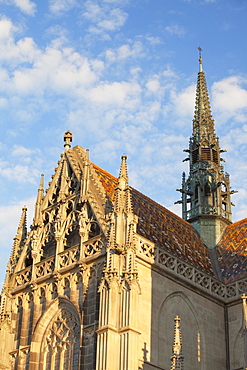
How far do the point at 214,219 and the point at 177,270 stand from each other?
8141 millimetres

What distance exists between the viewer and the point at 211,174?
3419 centimetres

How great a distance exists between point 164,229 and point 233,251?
3490mm

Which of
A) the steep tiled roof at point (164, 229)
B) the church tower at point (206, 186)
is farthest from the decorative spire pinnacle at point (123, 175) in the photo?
the church tower at point (206, 186)

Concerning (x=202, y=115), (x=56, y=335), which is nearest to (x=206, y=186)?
(x=202, y=115)

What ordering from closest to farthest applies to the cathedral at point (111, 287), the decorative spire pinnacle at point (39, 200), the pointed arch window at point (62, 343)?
the cathedral at point (111, 287), the pointed arch window at point (62, 343), the decorative spire pinnacle at point (39, 200)

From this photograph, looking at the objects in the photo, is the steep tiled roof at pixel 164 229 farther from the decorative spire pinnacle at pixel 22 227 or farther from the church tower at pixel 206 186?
the decorative spire pinnacle at pixel 22 227

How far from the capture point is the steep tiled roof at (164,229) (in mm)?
26047

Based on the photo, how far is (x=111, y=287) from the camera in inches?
835

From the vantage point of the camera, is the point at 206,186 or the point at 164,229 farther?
the point at 206,186

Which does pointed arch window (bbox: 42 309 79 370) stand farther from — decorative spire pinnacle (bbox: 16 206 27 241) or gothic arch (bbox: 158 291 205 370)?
decorative spire pinnacle (bbox: 16 206 27 241)

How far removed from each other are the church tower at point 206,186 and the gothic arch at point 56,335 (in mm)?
8998

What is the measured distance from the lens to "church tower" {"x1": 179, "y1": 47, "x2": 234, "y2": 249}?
105 ft

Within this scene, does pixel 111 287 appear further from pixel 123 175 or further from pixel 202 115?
pixel 202 115

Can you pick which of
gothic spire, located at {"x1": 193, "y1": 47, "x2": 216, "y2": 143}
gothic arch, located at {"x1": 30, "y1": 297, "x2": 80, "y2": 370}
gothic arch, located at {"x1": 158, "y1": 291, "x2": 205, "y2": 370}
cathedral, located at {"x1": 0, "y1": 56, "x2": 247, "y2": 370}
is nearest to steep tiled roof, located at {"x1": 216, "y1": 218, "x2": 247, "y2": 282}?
cathedral, located at {"x1": 0, "y1": 56, "x2": 247, "y2": 370}
